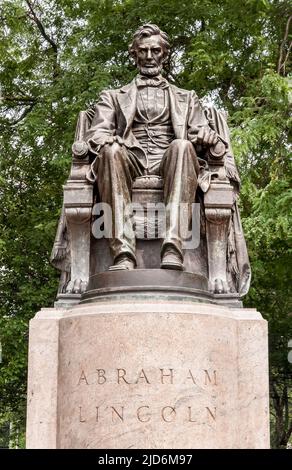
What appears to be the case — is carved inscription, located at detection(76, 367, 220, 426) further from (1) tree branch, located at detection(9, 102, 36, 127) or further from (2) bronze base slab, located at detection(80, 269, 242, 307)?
(1) tree branch, located at detection(9, 102, 36, 127)

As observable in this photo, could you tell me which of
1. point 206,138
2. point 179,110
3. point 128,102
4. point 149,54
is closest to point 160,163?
point 206,138

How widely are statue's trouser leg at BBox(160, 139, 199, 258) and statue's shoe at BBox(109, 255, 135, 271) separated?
16.6 inches

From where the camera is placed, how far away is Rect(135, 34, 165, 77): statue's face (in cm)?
828

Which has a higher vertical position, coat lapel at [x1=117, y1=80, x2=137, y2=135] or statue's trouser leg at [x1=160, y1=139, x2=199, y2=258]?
coat lapel at [x1=117, y1=80, x2=137, y2=135]

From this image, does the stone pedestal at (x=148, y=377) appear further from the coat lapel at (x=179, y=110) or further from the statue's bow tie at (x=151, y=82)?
the statue's bow tie at (x=151, y=82)

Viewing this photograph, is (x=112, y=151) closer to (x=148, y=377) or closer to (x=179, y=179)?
(x=179, y=179)

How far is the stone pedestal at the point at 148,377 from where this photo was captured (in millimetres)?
6316

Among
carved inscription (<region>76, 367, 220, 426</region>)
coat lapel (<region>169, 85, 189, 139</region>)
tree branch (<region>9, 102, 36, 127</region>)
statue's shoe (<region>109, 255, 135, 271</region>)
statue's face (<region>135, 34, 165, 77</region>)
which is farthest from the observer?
tree branch (<region>9, 102, 36, 127</region>)

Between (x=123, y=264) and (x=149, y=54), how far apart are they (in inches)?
91.5

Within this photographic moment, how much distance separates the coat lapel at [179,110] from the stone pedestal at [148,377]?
1.81 meters

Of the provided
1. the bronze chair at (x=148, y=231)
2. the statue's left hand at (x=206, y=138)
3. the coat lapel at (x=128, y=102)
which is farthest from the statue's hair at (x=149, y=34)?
the bronze chair at (x=148, y=231)

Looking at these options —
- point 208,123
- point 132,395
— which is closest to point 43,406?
point 132,395

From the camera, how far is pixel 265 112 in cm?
1348

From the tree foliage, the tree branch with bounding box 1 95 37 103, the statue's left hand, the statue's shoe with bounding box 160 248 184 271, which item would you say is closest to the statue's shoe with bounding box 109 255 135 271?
the statue's shoe with bounding box 160 248 184 271
